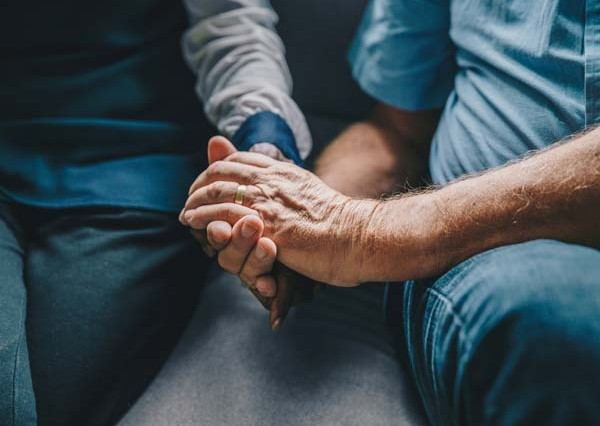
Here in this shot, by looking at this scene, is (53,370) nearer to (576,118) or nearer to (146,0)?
(146,0)

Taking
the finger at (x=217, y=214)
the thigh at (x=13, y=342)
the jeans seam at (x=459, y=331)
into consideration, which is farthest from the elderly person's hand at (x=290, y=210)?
the thigh at (x=13, y=342)

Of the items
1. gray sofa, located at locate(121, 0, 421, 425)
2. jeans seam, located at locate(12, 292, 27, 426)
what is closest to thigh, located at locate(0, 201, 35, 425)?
jeans seam, located at locate(12, 292, 27, 426)

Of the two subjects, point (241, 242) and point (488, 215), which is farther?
point (241, 242)

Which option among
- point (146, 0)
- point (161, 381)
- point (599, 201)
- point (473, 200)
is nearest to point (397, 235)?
point (473, 200)

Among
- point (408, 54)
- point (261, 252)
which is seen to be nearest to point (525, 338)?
point (261, 252)

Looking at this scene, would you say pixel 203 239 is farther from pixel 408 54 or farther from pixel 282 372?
pixel 408 54

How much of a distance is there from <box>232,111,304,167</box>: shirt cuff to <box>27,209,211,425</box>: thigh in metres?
0.15

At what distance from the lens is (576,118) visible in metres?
0.66

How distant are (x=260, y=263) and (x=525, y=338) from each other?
1.07 feet

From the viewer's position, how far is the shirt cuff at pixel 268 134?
849 millimetres

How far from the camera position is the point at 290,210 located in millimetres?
717

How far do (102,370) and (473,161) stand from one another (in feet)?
1.68

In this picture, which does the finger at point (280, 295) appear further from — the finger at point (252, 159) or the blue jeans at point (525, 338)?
the blue jeans at point (525, 338)

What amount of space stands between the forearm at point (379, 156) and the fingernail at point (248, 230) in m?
0.23
